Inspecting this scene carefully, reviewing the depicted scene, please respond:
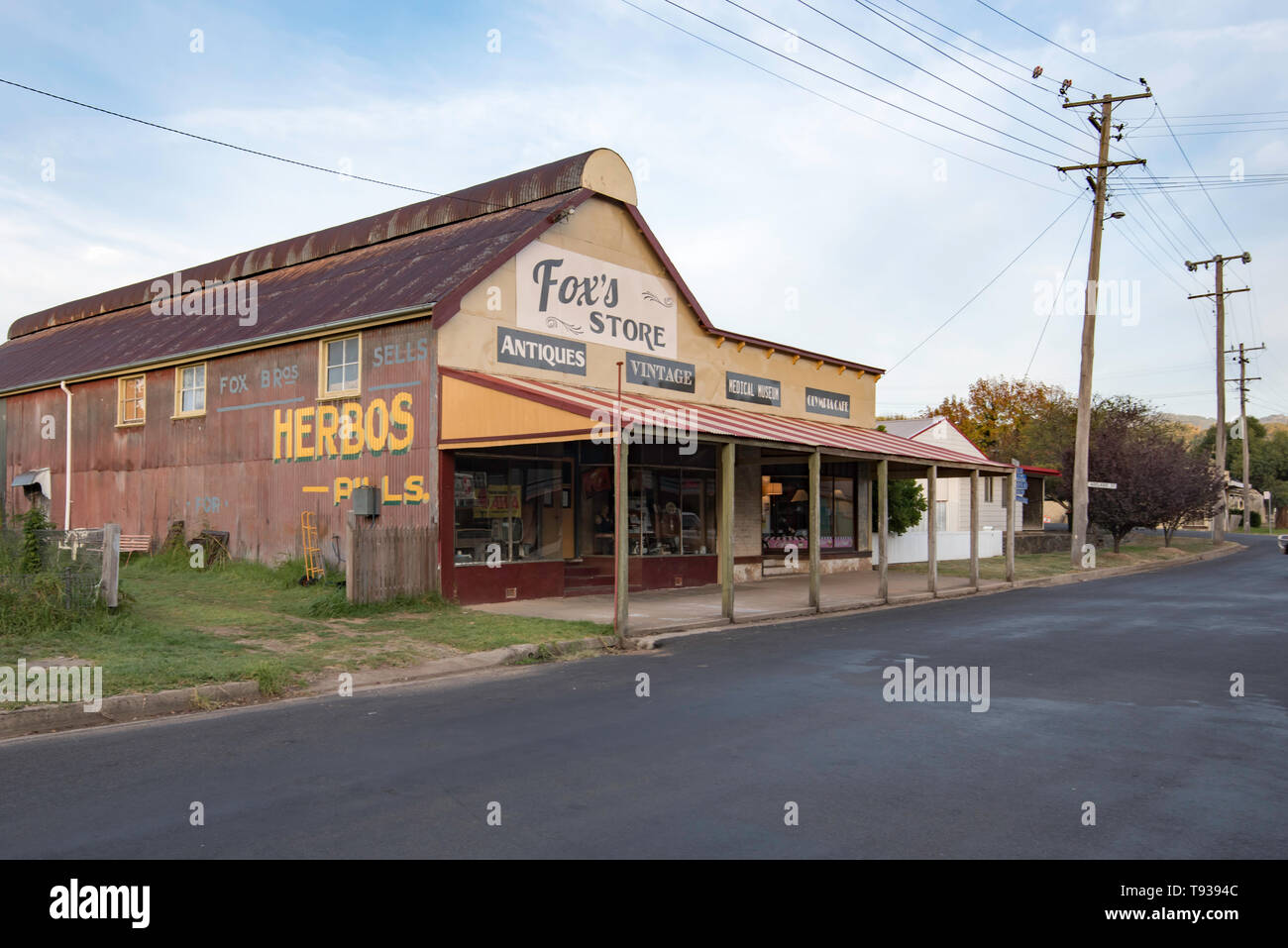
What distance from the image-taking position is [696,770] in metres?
6.47

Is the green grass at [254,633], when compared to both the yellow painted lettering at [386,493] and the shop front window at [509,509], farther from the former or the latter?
the yellow painted lettering at [386,493]

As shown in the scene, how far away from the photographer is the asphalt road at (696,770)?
16.7 feet

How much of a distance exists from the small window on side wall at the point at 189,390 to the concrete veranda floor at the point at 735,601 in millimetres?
8970

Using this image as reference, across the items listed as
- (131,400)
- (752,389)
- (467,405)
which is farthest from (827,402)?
(131,400)

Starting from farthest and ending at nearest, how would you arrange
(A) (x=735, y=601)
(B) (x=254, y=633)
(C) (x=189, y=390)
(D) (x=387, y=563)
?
(C) (x=189, y=390), (A) (x=735, y=601), (D) (x=387, y=563), (B) (x=254, y=633)

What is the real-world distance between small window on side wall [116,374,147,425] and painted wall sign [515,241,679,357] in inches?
416

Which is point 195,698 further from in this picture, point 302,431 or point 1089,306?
point 1089,306

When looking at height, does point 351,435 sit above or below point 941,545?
above

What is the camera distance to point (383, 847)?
489cm

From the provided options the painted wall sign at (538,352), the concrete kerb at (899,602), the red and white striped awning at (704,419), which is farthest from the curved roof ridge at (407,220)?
the concrete kerb at (899,602)

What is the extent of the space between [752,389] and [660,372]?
3.84 meters

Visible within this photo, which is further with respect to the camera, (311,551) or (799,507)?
(799,507)
